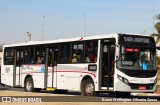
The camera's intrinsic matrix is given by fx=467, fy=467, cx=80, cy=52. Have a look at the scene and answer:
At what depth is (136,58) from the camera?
2120cm

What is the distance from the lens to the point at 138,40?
21.7m

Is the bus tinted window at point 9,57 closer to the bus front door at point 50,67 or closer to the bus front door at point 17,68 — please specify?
the bus front door at point 17,68

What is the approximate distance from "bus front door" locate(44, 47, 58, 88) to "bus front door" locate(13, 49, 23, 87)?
3047 mm

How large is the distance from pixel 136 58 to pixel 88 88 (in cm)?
303

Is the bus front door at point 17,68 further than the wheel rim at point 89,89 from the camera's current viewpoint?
Yes

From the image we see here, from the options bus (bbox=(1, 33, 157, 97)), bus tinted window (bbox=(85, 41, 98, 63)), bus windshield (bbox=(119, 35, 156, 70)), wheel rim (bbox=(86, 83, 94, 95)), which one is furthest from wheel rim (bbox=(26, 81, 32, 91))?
bus windshield (bbox=(119, 35, 156, 70))

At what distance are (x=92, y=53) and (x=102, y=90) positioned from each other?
6.36ft

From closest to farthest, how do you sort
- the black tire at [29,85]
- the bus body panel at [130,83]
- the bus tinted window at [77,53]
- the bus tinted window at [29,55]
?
the bus body panel at [130,83]
the bus tinted window at [77,53]
the bus tinted window at [29,55]
the black tire at [29,85]

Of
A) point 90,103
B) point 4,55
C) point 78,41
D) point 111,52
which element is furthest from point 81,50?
point 4,55

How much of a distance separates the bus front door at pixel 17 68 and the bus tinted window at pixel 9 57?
0.48 meters

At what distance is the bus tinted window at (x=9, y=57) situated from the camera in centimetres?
2983

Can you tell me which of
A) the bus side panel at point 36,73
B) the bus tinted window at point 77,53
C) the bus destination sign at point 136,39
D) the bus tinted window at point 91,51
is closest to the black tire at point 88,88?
the bus tinted window at point 91,51

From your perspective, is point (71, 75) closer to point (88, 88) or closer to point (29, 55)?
point (88, 88)

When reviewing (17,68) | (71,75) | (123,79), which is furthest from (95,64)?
(17,68)
